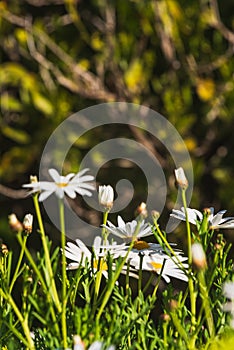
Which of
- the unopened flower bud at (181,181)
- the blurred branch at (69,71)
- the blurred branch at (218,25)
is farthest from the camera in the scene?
the blurred branch at (69,71)

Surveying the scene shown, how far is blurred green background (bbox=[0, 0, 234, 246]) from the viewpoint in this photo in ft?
7.21

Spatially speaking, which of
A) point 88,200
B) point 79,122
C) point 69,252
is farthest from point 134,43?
point 69,252

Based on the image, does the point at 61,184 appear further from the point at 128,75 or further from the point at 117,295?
the point at 128,75

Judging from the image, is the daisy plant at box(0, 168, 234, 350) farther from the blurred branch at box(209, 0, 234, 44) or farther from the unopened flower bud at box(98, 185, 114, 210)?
the blurred branch at box(209, 0, 234, 44)

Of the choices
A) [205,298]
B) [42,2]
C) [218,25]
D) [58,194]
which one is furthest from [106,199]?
[42,2]

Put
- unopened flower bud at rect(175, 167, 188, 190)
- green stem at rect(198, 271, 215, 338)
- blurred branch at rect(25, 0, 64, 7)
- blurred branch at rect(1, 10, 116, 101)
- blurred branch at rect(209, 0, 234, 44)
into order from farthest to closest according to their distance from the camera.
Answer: blurred branch at rect(25, 0, 64, 7) < blurred branch at rect(1, 10, 116, 101) < blurred branch at rect(209, 0, 234, 44) < unopened flower bud at rect(175, 167, 188, 190) < green stem at rect(198, 271, 215, 338)

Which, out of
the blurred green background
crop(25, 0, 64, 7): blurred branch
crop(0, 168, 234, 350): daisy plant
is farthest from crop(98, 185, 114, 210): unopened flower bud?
crop(25, 0, 64, 7): blurred branch

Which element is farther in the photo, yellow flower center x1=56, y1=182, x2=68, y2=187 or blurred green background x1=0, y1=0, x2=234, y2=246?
blurred green background x1=0, y1=0, x2=234, y2=246

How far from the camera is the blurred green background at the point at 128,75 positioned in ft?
7.21

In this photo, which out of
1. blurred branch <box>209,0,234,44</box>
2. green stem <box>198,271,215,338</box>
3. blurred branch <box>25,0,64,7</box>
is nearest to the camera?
green stem <box>198,271,215,338</box>

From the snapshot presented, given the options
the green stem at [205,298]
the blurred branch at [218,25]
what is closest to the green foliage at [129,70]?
the blurred branch at [218,25]

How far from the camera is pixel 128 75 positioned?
7.32 ft

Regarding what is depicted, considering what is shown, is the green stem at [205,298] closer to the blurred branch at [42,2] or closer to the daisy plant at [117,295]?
the daisy plant at [117,295]

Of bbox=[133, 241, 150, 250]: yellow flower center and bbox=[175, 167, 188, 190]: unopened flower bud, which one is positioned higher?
bbox=[175, 167, 188, 190]: unopened flower bud
